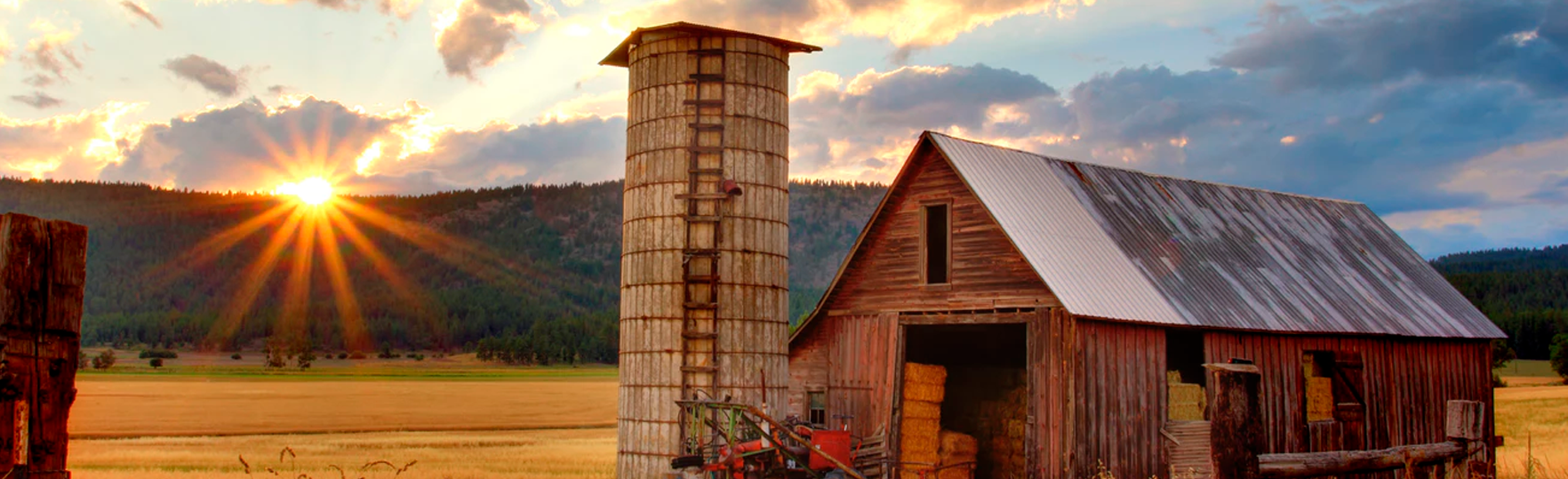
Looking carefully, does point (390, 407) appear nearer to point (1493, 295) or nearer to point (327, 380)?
point (327, 380)

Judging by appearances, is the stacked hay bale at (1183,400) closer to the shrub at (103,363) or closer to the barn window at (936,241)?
the barn window at (936,241)

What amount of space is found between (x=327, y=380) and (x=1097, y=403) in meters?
97.0

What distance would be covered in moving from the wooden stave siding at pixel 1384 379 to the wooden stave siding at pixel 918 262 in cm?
402

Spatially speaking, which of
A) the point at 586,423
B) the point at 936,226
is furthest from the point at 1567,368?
the point at 936,226

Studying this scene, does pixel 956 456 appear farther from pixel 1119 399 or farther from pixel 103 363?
pixel 103 363

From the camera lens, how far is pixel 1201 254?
2598 cm

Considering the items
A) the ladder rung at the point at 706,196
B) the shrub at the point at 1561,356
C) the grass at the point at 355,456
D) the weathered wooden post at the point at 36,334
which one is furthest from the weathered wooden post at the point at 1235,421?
the shrub at the point at 1561,356

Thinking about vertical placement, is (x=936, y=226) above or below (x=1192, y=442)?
above

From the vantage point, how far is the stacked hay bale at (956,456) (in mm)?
24188

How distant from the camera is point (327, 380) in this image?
351 feet

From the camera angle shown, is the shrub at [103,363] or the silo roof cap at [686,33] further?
the shrub at [103,363]

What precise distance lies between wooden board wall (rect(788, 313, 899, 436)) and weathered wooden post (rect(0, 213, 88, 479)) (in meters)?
18.6

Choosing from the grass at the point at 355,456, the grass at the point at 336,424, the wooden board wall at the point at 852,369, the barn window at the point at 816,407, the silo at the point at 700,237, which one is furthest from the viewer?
the grass at the point at 336,424

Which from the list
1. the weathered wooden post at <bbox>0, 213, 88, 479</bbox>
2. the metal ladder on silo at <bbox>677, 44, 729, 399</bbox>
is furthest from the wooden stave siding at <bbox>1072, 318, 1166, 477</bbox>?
the weathered wooden post at <bbox>0, 213, 88, 479</bbox>
